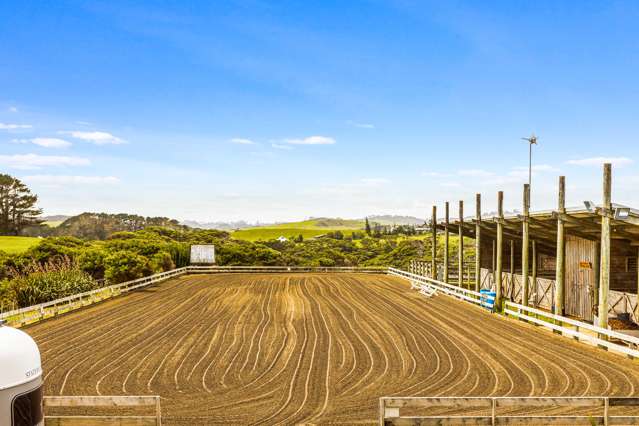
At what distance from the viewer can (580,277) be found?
29547mm

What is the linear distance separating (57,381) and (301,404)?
21.7 feet

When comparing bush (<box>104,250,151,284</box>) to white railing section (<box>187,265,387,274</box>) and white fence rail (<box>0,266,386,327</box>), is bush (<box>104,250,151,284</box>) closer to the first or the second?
white fence rail (<box>0,266,386,327</box>)

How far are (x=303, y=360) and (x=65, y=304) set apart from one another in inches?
672

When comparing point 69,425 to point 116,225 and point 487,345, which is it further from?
point 116,225

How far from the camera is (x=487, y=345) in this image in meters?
19.5

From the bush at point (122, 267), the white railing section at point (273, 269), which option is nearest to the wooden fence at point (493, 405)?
the bush at point (122, 267)

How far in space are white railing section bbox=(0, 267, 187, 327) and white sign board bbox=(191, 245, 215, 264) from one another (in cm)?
1551

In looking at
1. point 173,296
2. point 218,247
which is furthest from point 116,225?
point 173,296

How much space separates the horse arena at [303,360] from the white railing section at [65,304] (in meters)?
0.81

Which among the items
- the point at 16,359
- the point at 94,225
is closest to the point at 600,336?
the point at 16,359

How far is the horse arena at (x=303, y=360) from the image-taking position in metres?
13.0

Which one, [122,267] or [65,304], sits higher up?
[122,267]

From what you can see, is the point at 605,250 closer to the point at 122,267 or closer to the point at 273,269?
the point at 122,267

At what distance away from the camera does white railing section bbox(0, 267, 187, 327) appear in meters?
23.1
